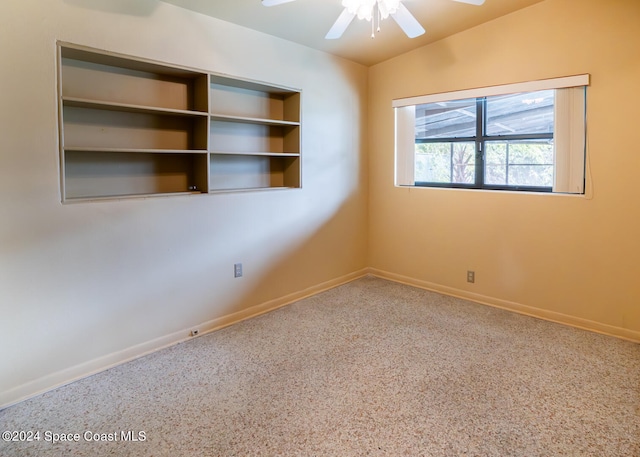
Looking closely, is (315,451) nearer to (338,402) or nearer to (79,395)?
(338,402)

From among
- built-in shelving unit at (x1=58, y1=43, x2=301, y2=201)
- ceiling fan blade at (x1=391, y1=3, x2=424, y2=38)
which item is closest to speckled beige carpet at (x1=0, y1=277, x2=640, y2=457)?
built-in shelving unit at (x1=58, y1=43, x2=301, y2=201)

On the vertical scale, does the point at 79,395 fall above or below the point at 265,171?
below

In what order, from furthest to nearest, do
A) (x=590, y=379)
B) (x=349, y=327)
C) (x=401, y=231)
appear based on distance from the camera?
(x=401, y=231), (x=349, y=327), (x=590, y=379)

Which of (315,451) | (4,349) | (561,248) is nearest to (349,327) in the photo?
(315,451)

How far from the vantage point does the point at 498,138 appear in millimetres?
3727

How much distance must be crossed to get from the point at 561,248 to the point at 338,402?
7.84ft

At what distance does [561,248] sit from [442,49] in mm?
2198

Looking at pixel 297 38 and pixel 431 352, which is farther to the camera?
pixel 297 38

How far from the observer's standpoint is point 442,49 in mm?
3887

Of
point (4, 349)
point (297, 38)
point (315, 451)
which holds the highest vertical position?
point (297, 38)

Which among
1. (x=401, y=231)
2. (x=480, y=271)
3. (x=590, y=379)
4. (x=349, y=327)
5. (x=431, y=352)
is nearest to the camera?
(x=590, y=379)

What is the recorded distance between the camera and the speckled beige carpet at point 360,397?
6.15ft

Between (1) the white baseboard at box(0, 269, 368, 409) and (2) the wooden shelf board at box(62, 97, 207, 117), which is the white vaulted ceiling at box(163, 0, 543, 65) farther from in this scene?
(1) the white baseboard at box(0, 269, 368, 409)

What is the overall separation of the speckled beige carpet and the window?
1356mm
